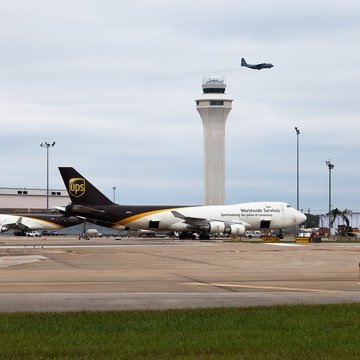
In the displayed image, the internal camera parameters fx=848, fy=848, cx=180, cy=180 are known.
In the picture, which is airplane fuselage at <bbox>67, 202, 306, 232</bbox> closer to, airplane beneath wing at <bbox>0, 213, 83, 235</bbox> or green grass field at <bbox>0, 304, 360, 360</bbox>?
airplane beneath wing at <bbox>0, 213, 83, 235</bbox>

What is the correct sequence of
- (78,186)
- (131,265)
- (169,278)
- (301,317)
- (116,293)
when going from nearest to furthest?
(301,317) → (116,293) → (169,278) → (131,265) → (78,186)

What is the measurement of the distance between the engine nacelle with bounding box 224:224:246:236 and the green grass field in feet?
256

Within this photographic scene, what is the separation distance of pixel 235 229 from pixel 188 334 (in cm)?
8282

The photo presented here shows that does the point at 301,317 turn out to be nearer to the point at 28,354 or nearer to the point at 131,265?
the point at 28,354

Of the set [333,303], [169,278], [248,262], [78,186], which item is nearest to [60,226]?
[78,186]

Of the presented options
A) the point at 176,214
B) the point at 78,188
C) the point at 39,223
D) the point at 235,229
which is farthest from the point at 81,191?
the point at 39,223

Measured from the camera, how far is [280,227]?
104 metres

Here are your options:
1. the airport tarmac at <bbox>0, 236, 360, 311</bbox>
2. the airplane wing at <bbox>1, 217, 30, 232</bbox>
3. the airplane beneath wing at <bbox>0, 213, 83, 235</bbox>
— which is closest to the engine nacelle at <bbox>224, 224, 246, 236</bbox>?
the airport tarmac at <bbox>0, 236, 360, 311</bbox>

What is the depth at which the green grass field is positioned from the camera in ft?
44.8

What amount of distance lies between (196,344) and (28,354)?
2.86 m

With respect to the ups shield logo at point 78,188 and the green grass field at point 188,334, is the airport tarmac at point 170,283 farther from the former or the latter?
the ups shield logo at point 78,188

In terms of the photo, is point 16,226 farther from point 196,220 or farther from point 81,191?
point 196,220

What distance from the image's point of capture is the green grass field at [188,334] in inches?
538

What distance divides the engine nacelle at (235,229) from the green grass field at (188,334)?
7812 cm
